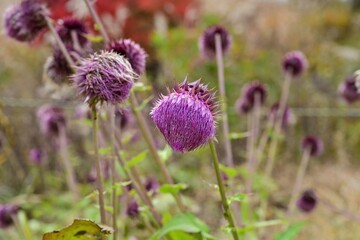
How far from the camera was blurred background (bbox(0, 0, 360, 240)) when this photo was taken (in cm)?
407

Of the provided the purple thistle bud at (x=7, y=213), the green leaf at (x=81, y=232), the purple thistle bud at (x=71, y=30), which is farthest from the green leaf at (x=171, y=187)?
the purple thistle bud at (x=7, y=213)

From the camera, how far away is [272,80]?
5.93 meters

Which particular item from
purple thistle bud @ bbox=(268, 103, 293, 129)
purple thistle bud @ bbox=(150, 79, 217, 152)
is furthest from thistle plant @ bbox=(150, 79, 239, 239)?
purple thistle bud @ bbox=(268, 103, 293, 129)

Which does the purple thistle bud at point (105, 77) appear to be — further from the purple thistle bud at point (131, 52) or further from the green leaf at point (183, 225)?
the green leaf at point (183, 225)

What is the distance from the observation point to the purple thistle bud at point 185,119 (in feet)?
3.21

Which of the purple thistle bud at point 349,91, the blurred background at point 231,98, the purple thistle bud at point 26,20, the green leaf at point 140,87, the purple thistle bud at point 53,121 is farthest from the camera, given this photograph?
the blurred background at point 231,98

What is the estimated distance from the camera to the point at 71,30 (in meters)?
1.71

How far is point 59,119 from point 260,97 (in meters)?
0.92

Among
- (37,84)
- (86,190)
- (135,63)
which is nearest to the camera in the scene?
(135,63)

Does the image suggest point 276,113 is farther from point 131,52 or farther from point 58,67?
point 131,52

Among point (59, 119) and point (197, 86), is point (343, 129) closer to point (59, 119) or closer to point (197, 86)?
point (59, 119)

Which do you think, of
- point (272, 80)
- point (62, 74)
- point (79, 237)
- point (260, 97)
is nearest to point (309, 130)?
point (272, 80)

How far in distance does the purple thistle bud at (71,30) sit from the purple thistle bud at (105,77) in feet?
1.73

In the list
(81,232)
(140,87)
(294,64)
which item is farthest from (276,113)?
(81,232)
